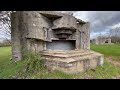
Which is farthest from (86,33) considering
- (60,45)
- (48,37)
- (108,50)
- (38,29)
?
(108,50)

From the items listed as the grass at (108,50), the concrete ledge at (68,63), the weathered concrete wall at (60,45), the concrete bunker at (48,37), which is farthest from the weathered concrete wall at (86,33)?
the grass at (108,50)

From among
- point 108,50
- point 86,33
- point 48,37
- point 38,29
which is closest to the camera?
point 38,29

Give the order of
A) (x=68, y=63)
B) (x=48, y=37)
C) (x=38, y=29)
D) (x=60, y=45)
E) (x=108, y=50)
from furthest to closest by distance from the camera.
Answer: (x=108, y=50), (x=60, y=45), (x=48, y=37), (x=38, y=29), (x=68, y=63)

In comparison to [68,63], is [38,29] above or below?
above

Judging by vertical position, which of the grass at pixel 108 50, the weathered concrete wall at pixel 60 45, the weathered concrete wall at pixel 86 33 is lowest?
the grass at pixel 108 50

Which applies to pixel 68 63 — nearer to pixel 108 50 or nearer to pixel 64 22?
pixel 64 22

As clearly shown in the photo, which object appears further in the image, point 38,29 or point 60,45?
point 60,45

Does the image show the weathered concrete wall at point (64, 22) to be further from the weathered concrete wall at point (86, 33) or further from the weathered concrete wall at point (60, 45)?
the weathered concrete wall at point (86, 33)

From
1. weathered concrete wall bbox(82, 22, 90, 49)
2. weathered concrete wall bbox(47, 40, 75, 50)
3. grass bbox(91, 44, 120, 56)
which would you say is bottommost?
grass bbox(91, 44, 120, 56)

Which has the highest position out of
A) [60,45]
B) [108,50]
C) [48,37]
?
[48,37]

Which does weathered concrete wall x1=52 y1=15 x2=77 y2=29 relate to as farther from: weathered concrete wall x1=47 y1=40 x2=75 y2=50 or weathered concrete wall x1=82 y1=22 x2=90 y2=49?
weathered concrete wall x1=82 y1=22 x2=90 y2=49

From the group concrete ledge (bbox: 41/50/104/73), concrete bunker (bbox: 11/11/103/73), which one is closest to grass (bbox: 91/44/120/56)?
concrete bunker (bbox: 11/11/103/73)

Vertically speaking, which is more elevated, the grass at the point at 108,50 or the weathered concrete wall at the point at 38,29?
the weathered concrete wall at the point at 38,29
